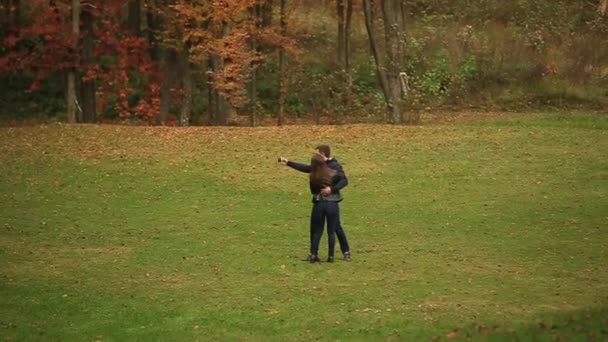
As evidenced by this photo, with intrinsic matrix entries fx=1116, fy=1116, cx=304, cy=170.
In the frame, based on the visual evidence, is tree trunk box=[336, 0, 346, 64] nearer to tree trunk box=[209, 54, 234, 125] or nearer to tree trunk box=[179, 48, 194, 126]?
tree trunk box=[209, 54, 234, 125]

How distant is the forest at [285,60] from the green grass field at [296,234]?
5.19 m

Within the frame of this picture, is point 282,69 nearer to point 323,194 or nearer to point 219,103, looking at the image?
point 219,103

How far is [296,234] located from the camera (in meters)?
22.4

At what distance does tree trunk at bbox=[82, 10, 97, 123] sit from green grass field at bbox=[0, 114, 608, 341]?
20.7 feet

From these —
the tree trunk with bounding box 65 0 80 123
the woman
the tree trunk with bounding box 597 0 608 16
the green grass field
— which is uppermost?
the tree trunk with bounding box 597 0 608 16

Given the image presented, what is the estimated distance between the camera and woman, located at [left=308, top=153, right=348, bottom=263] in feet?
61.3

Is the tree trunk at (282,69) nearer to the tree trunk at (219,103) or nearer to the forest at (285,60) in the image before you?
the forest at (285,60)

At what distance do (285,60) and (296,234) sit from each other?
23921mm

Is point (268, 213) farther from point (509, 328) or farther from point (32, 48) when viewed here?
point (32, 48)

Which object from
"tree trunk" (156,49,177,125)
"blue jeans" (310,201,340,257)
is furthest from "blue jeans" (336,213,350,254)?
"tree trunk" (156,49,177,125)

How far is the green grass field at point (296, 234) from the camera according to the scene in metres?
16.2

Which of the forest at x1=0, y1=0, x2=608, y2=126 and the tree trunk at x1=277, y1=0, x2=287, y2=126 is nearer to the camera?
the forest at x1=0, y1=0, x2=608, y2=126

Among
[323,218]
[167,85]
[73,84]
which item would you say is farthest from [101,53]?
[323,218]

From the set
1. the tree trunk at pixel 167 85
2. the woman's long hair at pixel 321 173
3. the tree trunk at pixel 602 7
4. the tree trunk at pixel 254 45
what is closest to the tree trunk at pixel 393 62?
the tree trunk at pixel 254 45
